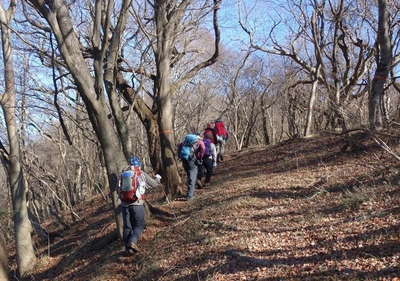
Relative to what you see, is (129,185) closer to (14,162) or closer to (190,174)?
(190,174)

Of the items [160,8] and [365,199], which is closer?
[365,199]

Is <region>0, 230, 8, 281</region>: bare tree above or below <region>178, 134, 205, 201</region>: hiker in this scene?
below

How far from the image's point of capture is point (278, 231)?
6.70m

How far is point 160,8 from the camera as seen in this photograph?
10.6 m

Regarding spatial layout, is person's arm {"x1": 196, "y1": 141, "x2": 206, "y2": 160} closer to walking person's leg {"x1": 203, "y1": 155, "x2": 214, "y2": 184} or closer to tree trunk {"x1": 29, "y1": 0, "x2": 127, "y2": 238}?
walking person's leg {"x1": 203, "y1": 155, "x2": 214, "y2": 184}

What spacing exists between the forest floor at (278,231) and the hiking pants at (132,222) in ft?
1.18

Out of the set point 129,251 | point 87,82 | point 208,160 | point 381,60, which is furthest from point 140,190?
point 381,60

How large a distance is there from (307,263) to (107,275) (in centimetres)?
401

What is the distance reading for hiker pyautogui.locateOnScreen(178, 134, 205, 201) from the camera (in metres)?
10.4

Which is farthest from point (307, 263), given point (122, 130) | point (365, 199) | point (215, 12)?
point (215, 12)

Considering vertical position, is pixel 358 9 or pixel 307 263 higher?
pixel 358 9

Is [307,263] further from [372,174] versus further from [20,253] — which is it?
[20,253]

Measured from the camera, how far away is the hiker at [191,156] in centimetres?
1045

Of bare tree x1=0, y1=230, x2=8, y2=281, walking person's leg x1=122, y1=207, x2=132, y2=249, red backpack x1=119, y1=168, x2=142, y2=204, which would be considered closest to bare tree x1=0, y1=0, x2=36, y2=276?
bare tree x1=0, y1=230, x2=8, y2=281
